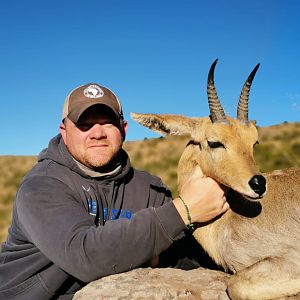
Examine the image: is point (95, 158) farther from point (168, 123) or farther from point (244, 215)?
point (244, 215)

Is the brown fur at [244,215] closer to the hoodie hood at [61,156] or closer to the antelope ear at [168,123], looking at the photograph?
the antelope ear at [168,123]

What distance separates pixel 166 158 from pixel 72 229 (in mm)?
23237


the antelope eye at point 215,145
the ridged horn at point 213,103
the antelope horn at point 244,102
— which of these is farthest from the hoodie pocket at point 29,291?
Result: the antelope horn at point 244,102

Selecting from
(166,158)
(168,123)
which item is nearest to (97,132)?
(168,123)

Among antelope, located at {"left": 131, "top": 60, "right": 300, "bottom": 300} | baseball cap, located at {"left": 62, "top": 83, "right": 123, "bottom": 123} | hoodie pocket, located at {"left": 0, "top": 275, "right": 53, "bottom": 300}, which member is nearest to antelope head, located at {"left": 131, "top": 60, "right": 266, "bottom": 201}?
antelope, located at {"left": 131, "top": 60, "right": 300, "bottom": 300}

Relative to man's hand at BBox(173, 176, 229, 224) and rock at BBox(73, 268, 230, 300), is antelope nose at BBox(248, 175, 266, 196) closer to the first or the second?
man's hand at BBox(173, 176, 229, 224)

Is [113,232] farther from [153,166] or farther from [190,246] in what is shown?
[153,166]

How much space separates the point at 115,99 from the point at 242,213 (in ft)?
7.50

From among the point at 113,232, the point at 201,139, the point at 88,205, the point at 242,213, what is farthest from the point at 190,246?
the point at 113,232

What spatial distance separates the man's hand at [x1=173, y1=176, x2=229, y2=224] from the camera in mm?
4812

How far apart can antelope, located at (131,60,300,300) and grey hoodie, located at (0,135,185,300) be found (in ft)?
2.99

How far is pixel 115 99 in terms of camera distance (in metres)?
5.95

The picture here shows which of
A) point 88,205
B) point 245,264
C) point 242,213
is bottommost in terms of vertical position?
point 245,264

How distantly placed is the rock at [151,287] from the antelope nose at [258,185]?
1197 millimetres
